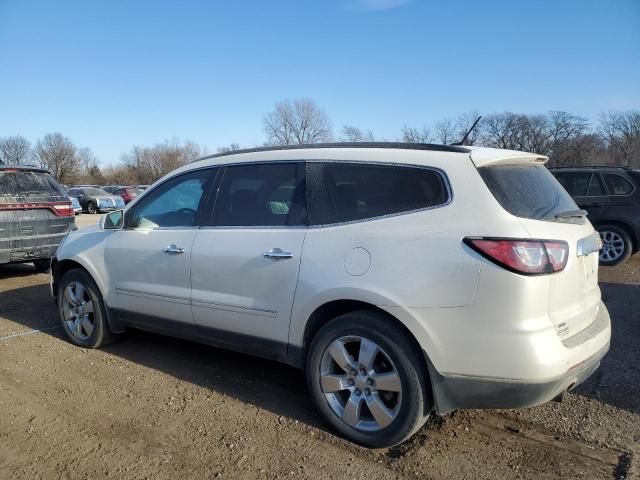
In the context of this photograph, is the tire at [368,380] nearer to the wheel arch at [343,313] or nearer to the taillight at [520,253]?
the wheel arch at [343,313]

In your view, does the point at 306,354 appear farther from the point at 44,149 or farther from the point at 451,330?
the point at 44,149

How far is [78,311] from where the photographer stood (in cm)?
483

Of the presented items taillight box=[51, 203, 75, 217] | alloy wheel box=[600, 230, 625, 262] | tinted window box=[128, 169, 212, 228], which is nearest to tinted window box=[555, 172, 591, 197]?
alloy wheel box=[600, 230, 625, 262]

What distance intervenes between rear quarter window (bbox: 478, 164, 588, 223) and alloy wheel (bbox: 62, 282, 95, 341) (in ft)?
11.9

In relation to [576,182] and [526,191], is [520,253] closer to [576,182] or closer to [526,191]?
[526,191]

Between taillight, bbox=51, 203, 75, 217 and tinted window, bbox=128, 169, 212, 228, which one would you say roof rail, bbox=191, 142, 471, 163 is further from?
taillight, bbox=51, 203, 75, 217

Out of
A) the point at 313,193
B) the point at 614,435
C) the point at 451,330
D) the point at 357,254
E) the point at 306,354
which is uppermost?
the point at 313,193

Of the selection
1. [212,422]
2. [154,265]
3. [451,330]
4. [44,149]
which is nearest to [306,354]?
[212,422]

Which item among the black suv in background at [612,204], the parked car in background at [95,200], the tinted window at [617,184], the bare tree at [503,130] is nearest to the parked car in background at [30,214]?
the black suv in background at [612,204]

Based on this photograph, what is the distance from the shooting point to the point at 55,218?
26.9 ft

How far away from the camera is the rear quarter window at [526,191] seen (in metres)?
2.79

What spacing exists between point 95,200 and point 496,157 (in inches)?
1279

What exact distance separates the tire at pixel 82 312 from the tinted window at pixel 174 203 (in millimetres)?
795

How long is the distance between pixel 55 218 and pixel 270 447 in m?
6.66
